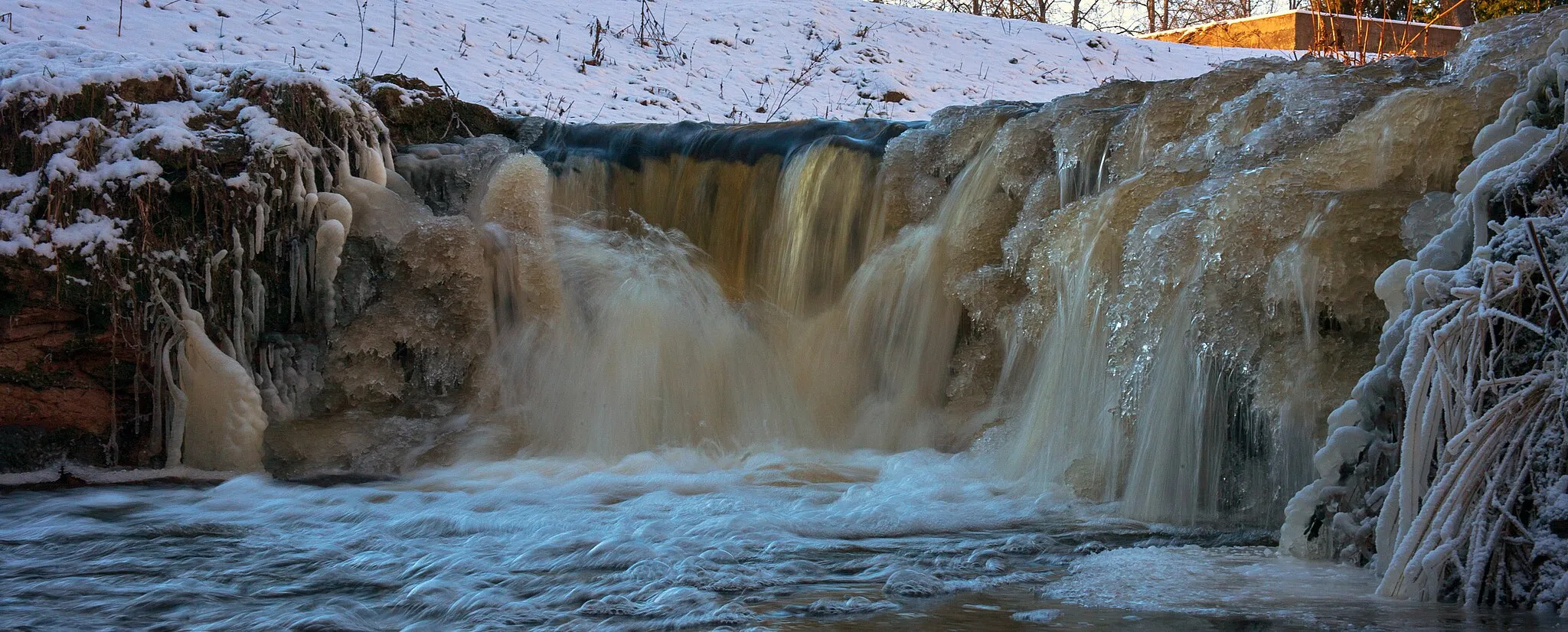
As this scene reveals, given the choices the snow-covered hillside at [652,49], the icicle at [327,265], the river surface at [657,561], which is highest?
the snow-covered hillside at [652,49]

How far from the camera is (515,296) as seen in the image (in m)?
5.80

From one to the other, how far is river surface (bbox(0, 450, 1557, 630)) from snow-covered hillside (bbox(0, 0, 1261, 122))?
4.54 metres

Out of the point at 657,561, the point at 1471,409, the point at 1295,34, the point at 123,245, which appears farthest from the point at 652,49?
the point at 1471,409

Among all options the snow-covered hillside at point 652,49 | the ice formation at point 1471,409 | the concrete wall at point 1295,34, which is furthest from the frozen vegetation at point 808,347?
the concrete wall at point 1295,34

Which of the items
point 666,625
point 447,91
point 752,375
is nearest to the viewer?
point 666,625

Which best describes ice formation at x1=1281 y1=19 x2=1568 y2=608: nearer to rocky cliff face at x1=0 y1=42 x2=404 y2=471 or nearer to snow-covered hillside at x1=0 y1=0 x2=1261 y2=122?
rocky cliff face at x1=0 y1=42 x2=404 y2=471

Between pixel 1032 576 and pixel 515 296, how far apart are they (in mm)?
3420

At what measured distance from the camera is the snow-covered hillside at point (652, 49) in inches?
341

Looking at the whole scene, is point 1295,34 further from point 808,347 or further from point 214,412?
point 214,412

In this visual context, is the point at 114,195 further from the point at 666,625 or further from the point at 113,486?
the point at 666,625

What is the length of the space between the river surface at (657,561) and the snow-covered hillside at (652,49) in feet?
14.9

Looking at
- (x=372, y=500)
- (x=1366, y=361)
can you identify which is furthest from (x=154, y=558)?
(x=1366, y=361)

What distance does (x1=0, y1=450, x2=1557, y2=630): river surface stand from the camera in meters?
2.68

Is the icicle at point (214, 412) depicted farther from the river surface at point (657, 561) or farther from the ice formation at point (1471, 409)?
the ice formation at point (1471, 409)
